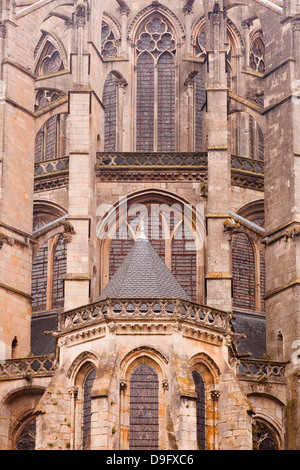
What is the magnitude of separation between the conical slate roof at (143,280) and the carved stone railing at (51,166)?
8.75m

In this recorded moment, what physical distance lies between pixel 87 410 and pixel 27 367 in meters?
5.00

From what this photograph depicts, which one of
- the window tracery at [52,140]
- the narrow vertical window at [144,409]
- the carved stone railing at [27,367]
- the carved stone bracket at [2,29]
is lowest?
the narrow vertical window at [144,409]

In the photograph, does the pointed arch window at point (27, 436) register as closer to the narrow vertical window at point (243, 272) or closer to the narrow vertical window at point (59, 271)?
the narrow vertical window at point (59, 271)

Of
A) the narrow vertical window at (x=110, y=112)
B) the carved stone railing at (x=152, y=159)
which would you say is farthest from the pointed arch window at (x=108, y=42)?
the carved stone railing at (x=152, y=159)

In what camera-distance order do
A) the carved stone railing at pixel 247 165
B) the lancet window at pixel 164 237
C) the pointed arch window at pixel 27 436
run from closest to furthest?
the pointed arch window at pixel 27 436
the lancet window at pixel 164 237
the carved stone railing at pixel 247 165

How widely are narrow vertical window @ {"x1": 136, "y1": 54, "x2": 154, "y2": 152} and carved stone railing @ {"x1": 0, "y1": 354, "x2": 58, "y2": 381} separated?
443 inches

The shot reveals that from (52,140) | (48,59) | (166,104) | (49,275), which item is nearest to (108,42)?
(48,59)

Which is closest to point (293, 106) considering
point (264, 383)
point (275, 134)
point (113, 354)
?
point (275, 134)

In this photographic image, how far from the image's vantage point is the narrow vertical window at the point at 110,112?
50.1 metres

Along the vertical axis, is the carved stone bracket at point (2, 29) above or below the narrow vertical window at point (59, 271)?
above

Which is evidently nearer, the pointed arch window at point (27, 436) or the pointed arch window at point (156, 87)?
the pointed arch window at point (27, 436)

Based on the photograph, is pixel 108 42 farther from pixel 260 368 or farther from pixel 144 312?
pixel 144 312

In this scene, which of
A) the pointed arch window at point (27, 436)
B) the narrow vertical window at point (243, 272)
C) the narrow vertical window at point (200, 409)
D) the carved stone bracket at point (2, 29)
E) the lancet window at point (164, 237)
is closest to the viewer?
the narrow vertical window at point (200, 409)
